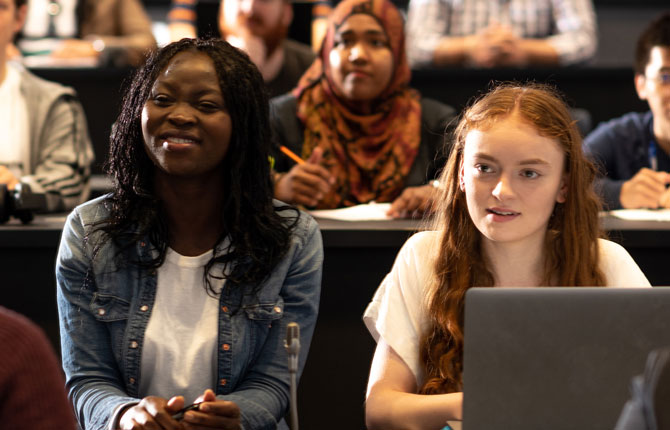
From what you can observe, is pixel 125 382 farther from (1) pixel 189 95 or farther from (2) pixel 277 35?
(2) pixel 277 35

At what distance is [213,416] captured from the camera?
1152mm

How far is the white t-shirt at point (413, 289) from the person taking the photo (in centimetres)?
134

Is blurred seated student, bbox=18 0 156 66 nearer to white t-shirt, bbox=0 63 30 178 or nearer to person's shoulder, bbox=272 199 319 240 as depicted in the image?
white t-shirt, bbox=0 63 30 178

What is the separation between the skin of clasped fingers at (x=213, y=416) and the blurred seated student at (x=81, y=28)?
2.55 meters

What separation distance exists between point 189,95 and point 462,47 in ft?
7.08

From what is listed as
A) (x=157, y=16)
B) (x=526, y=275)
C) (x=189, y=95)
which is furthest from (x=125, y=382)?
(x=157, y=16)

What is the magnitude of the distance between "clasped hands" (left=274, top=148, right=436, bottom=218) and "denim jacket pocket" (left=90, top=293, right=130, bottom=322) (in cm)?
78

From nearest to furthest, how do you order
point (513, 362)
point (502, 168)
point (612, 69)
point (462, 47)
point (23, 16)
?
point (513, 362) < point (502, 168) < point (23, 16) < point (612, 69) < point (462, 47)

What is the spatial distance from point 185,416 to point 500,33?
2.48 m

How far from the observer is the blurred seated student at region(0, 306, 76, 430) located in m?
0.77

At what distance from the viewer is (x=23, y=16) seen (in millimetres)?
2600

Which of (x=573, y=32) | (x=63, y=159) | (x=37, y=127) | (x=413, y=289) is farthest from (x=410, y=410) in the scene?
(x=573, y=32)

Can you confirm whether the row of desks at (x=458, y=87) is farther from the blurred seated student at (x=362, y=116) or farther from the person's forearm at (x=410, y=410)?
the person's forearm at (x=410, y=410)

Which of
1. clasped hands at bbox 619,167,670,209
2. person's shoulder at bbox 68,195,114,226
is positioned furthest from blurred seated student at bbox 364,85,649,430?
clasped hands at bbox 619,167,670,209
